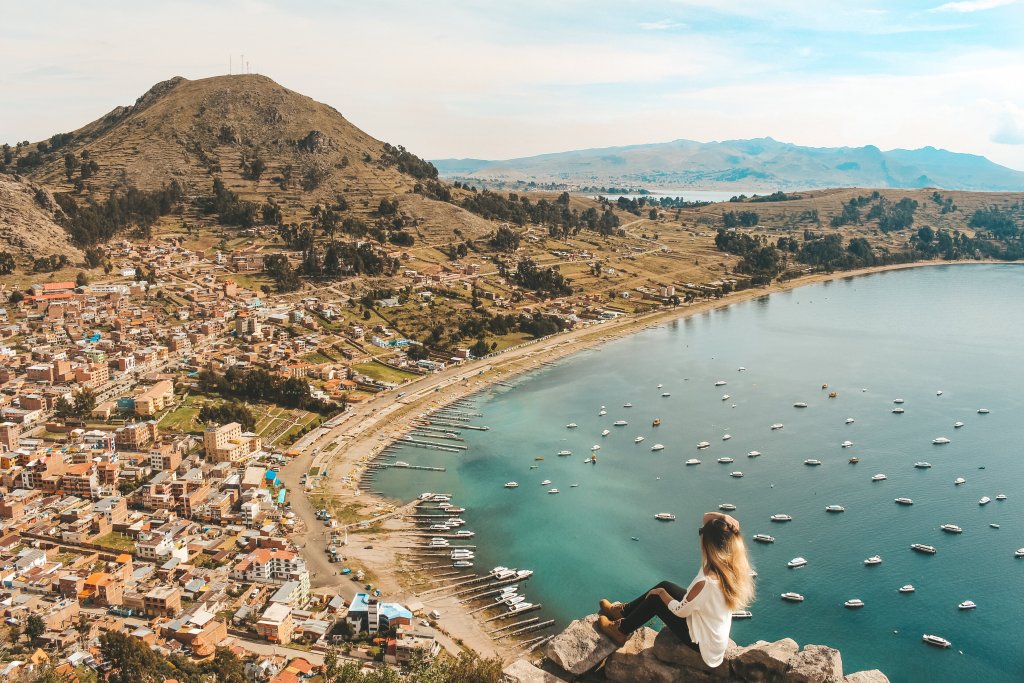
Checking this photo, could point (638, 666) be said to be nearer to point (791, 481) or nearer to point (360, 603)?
point (360, 603)

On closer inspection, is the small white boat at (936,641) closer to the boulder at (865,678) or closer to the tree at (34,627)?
the boulder at (865,678)

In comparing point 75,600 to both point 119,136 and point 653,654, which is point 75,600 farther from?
point 119,136

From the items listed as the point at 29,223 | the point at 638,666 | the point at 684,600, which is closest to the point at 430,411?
the point at 638,666

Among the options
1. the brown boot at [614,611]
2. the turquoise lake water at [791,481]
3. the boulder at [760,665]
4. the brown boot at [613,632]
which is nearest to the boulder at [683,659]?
the boulder at [760,665]

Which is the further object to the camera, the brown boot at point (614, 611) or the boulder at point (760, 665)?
the brown boot at point (614, 611)

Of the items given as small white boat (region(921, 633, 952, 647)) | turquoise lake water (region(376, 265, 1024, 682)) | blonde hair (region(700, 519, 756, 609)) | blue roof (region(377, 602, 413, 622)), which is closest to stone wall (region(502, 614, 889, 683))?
blonde hair (region(700, 519, 756, 609))

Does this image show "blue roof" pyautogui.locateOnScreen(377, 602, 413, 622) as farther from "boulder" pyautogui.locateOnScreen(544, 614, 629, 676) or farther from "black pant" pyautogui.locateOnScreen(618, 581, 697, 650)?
"black pant" pyautogui.locateOnScreen(618, 581, 697, 650)
